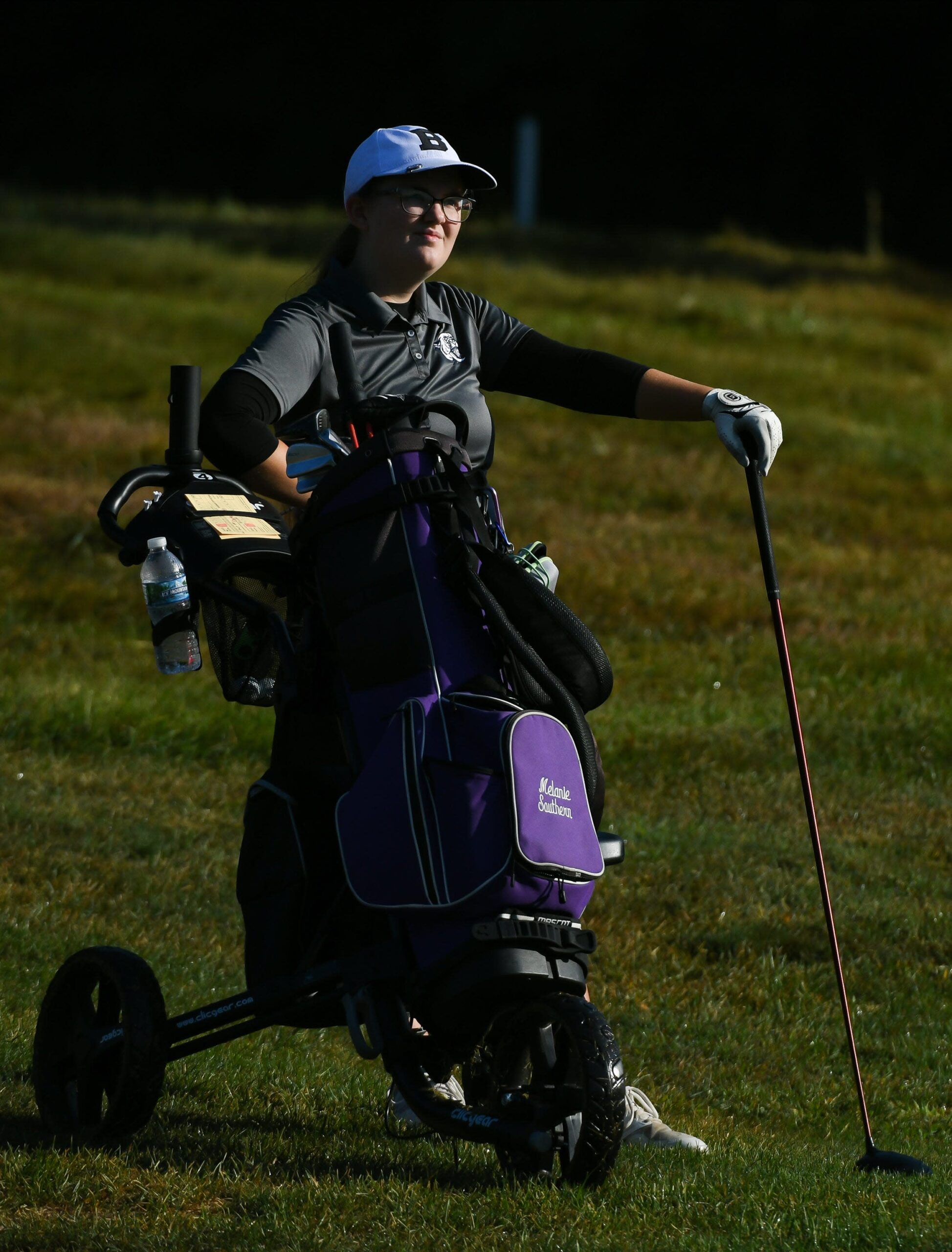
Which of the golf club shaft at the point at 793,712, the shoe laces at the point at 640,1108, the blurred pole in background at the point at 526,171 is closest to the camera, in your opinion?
the golf club shaft at the point at 793,712

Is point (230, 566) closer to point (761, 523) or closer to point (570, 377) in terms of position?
point (570, 377)

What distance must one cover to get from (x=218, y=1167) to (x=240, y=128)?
3097 cm

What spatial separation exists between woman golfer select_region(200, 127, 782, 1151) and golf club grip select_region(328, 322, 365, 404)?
0.12 meters

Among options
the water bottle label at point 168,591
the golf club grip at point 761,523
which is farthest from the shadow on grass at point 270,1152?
the golf club grip at point 761,523

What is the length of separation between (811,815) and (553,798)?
94cm

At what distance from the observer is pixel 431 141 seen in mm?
4461

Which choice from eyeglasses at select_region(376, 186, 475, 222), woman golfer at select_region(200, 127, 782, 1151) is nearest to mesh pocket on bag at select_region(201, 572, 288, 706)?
woman golfer at select_region(200, 127, 782, 1151)

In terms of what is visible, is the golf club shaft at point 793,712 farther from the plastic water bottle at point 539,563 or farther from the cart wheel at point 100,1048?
the cart wheel at point 100,1048

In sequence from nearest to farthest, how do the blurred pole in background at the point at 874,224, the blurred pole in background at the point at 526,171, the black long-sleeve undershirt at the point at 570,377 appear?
the black long-sleeve undershirt at the point at 570,377
the blurred pole in background at the point at 874,224
the blurred pole in background at the point at 526,171

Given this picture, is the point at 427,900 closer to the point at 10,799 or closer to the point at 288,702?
the point at 288,702

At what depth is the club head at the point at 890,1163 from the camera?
13.7 feet

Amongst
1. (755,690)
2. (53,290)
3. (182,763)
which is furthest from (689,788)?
(53,290)

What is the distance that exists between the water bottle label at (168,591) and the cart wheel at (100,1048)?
0.83 m

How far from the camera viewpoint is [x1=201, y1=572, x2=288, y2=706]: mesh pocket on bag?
434 centimetres
